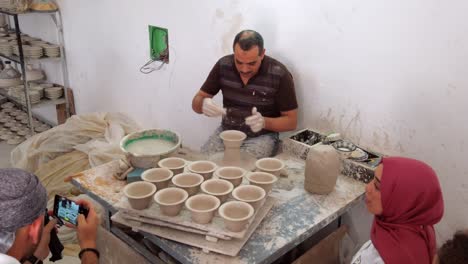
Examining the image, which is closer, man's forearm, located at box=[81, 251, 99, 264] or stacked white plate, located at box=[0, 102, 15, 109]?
man's forearm, located at box=[81, 251, 99, 264]

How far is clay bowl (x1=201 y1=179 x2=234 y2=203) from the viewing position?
167 cm

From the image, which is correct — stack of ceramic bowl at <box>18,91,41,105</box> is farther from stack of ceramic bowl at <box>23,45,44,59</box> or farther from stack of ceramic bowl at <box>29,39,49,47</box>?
stack of ceramic bowl at <box>29,39,49,47</box>

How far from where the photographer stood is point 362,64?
6.85 feet

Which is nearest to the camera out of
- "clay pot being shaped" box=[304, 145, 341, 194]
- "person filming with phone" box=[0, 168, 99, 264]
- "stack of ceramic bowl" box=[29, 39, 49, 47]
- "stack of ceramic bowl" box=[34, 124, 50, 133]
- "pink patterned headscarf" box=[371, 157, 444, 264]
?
"person filming with phone" box=[0, 168, 99, 264]

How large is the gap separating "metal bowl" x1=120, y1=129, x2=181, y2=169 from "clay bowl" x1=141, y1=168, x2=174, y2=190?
172 millimetres

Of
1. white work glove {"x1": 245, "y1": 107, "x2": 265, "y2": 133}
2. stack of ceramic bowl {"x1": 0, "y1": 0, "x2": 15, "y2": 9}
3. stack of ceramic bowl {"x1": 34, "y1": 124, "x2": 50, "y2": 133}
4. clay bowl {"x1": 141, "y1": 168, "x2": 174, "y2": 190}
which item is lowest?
stack of ceramic bowl {"x1": 34, "y1": 124, "x2": 50, "y2": 133}

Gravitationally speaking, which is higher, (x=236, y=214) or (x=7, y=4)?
(x=7, y=4)

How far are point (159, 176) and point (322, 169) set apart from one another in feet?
2.28

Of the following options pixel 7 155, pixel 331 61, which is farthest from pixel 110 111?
pixel 331 61

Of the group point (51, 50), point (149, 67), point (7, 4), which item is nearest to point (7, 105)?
point (51, 50)

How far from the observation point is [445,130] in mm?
1888

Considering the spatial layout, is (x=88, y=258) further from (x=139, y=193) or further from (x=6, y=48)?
(x=6, y=48)

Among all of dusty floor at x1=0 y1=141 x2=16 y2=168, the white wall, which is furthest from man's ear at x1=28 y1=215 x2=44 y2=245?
dusty floor at x1=0 y1=141 x2=16 y2=168

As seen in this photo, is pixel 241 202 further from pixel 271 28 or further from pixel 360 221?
pixel 271 28
